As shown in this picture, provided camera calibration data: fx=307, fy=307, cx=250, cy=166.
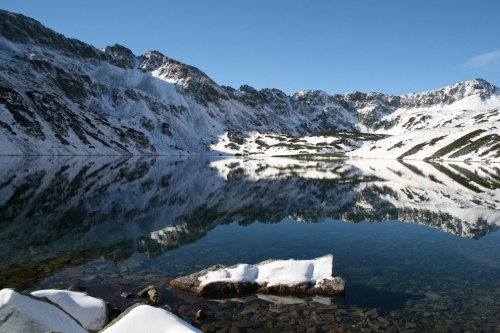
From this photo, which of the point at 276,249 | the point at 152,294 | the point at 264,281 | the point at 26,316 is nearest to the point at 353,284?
the point at 264,281

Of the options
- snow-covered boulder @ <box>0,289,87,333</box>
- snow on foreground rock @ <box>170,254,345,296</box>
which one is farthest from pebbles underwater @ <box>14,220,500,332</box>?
snow-covered boulder @ <box>0,289,87,333</box>

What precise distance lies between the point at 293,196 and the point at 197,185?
20.2 metres

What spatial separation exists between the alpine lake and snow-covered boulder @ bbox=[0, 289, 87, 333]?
19.2ft

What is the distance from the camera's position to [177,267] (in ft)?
61.0

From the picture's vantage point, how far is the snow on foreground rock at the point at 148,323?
720 centimetres

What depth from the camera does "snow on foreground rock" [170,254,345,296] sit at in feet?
49.0

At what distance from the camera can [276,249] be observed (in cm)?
2267

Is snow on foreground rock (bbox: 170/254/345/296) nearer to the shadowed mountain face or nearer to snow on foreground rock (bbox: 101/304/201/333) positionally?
the shadowed mountain face

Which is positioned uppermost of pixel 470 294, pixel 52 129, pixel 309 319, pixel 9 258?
pixel 52 129

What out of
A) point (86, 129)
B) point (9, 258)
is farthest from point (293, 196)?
point (86, 129)

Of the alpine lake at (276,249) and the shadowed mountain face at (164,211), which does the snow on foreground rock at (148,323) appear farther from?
the shadowed mountain face at (164,211)

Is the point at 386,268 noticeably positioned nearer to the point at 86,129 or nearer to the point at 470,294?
the point at 470,294

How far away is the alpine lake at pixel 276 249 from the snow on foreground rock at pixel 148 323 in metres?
4.85

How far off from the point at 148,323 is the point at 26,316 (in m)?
2.72
